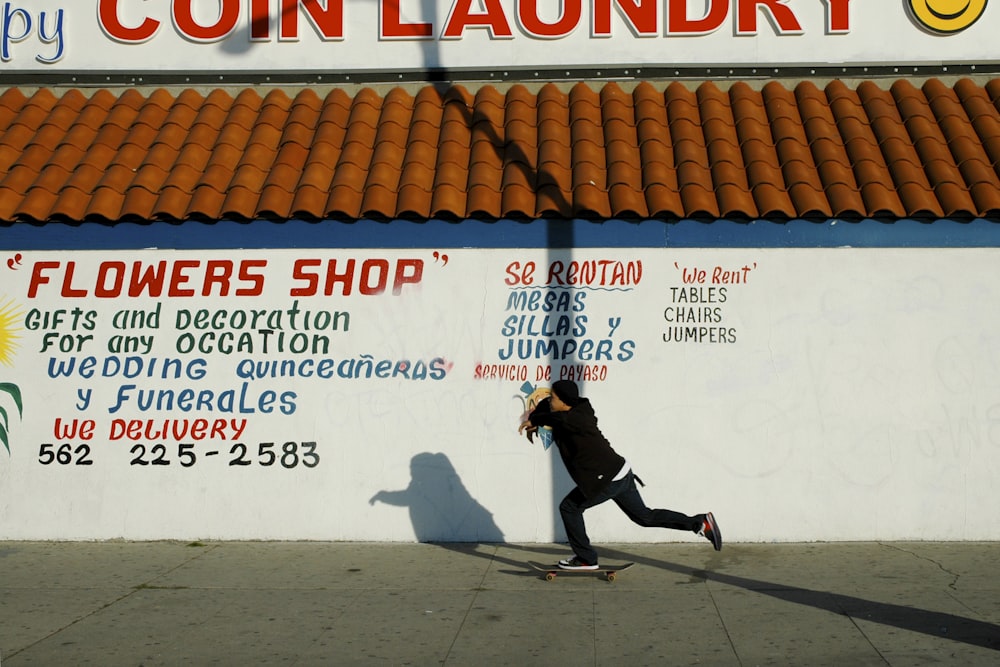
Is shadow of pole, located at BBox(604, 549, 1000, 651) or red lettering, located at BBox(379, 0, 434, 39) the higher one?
red lettering, located at BBox(379, 0, 434, 39)

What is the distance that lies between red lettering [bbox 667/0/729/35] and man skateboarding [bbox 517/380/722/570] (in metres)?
5.03

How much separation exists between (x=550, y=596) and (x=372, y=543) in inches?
94.1

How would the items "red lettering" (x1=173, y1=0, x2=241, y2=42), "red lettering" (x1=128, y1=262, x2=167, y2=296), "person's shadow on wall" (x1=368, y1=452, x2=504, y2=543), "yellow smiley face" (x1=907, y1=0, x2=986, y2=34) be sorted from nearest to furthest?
1. "person's shadow on wall" (x1=368, y1=452, x2=504, y2=543)
2. "red lettering" (x1=128, y1=262, x2=167, y2=296)
3. "yellow smiley face" (x1=907, y1=0, x2=986, y2=34)
4. "red lettering" (x1=173, y1=0, x2=241, y2=42)

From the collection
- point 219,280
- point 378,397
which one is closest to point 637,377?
point 378,397

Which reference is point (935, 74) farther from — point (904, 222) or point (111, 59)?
point (111, 59)

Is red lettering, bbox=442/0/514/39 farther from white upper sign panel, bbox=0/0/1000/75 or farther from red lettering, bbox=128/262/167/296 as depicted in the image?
red lettering, bbox=128/262/167/296

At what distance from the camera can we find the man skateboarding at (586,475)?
817 cm

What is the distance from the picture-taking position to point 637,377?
9.69 m

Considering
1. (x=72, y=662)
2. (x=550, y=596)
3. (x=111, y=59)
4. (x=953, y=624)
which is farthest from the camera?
(x=111, y=59)

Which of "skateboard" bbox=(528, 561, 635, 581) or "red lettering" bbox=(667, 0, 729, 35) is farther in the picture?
"red lettering" bbox=(667, 0, 729, 35)

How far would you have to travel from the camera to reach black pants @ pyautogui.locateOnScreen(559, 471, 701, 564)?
326 inches

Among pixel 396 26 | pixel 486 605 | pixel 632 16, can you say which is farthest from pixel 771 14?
pixel 486 605

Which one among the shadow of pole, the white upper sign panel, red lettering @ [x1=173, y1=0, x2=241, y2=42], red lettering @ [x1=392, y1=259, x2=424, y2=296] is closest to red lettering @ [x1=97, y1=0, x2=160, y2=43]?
the white upper sign panel

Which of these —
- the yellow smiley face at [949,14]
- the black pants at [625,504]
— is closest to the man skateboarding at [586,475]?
the black pants at [625,504]
